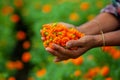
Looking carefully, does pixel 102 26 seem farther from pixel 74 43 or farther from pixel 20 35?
pixel 20 35

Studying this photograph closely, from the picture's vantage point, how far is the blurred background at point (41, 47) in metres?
3.20

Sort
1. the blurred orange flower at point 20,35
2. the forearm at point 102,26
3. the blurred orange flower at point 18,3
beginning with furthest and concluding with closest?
the blurred orange flower at point 18,3
the blurred orange flower at point 20,35
the forearm at point 102,26

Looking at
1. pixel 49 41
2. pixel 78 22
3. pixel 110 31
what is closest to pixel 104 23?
pixel 110 31

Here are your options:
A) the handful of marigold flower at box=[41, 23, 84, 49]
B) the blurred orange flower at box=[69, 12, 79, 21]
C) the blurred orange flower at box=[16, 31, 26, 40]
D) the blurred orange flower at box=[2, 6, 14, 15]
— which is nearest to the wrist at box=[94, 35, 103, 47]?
the handful of marigold flower at box=[41, 23, 84, 49]

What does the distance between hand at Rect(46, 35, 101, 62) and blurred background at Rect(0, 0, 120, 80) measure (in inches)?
20.7

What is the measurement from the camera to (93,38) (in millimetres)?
2498

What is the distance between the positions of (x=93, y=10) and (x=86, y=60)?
75 centimetres

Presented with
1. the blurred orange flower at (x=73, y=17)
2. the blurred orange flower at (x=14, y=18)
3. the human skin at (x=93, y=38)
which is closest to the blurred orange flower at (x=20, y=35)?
the blurred orange flower at (x=14, y=18)

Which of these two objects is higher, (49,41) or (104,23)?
(104,23)

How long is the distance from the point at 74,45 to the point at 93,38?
13cm

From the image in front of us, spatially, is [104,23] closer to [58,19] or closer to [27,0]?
[58,19]

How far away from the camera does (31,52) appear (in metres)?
3.86

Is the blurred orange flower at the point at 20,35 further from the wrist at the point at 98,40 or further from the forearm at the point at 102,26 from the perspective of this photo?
the wrist at the point at 98,40

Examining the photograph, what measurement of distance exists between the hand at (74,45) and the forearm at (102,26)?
18 cm
